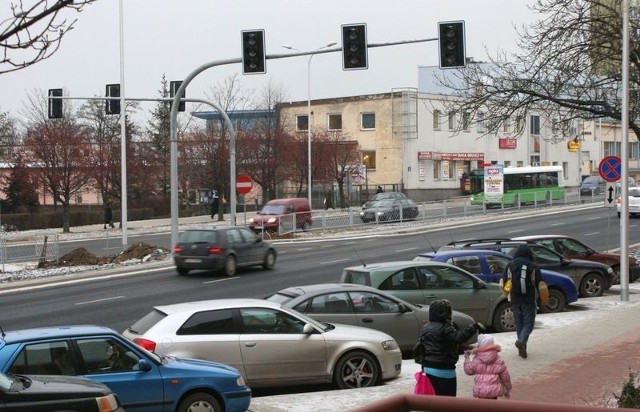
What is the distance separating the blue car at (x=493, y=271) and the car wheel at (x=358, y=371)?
21.1ft

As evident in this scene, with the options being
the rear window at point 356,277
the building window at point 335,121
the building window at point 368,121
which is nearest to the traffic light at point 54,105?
the rear window at point 356,277

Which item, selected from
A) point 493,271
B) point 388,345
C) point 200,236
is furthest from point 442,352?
point 200,236

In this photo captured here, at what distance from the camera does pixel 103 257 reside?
34812 mm

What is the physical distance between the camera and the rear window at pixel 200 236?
91.5ft

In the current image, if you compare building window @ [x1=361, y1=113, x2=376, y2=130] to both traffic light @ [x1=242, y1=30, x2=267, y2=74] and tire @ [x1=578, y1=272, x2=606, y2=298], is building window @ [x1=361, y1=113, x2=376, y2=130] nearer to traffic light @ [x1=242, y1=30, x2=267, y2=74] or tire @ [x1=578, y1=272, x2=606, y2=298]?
traffic light @ [x1=242, y1=30, x2=267, y2=74]

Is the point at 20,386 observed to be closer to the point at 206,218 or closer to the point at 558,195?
the point at 206,218

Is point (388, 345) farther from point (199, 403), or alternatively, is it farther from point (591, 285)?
point (591, 285)

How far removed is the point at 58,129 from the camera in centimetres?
5628

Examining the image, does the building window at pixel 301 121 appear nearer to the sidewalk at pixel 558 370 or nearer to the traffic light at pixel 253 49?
the traffic light at pixel 253 49

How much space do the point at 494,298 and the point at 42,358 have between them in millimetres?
9552

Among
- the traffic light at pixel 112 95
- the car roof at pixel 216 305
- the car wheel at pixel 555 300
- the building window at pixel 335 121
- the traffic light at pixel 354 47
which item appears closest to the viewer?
the car roof at pixel 216 305

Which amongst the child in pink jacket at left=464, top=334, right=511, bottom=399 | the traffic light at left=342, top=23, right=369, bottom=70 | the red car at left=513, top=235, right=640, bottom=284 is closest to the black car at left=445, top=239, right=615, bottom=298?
the red car at left=513, top=235, right=640, bottom=284

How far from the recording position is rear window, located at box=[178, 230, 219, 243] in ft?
91.5

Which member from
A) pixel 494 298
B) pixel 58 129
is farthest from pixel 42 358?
pixel 58 129
